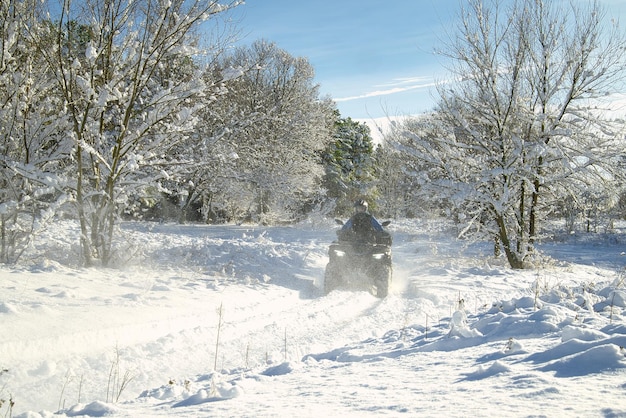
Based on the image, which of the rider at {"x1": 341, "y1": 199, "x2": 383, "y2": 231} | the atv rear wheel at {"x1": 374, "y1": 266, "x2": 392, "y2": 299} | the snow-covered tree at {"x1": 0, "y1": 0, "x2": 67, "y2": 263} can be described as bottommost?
the atv rear wheel at {"x1": 374, "y1": 266, "x2": 392, "y2": 299}

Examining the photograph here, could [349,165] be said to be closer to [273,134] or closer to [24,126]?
[273,134]

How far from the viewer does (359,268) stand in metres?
10.3

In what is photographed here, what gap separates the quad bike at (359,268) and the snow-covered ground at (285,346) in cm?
46

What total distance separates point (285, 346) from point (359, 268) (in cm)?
501

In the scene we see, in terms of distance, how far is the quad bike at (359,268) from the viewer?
10.1m

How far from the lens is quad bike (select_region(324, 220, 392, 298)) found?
33.0 feet

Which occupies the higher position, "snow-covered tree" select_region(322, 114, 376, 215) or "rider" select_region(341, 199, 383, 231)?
"snow-covered tree" select_region(322, 114, 376, 215)

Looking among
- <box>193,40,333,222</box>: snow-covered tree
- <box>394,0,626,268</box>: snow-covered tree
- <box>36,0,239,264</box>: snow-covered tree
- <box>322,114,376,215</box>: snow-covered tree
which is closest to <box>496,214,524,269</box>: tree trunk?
<box>394,0,626,268</box>: snow-covered tree

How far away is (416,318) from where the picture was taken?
7.73 meters

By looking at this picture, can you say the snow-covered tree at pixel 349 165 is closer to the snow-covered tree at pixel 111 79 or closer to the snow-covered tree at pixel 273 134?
the snow-covered tree at pixel 273 134

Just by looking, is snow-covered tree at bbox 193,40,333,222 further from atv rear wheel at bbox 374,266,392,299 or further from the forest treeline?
atv rear wheel at bbox 374,266,392,299

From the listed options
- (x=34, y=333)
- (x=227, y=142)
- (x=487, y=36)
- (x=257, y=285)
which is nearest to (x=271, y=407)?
(x=34, y=333)

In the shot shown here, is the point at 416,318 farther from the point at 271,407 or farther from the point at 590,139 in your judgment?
the point at 590,139

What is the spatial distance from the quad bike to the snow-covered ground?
0.46 metres
